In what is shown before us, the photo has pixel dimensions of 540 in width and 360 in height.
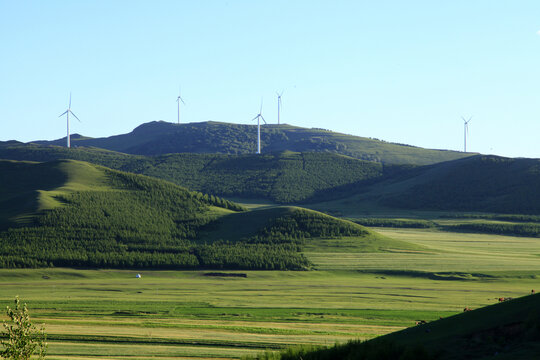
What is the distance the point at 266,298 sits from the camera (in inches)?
3194

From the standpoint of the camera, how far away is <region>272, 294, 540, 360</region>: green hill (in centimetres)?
2716

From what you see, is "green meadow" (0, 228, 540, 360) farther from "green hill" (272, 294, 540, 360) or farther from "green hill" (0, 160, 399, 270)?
"green hill" (272, 294, 540, 360)

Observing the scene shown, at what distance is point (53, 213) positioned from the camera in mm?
123188

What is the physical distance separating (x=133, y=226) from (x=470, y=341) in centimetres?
10183

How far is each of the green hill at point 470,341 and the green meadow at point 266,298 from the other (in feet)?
54.6

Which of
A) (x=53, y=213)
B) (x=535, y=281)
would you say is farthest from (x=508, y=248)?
(x=53, y=213)

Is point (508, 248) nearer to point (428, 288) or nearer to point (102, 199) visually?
point (428, 288)

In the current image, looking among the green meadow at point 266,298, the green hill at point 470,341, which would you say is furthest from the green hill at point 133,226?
the green hill at point 470,341

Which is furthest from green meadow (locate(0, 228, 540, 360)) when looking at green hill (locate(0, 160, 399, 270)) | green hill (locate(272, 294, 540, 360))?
green hill (locate(272, 294, 540, 360))

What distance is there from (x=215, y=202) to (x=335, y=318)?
90337mm

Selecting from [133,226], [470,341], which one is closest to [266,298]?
[133,226]

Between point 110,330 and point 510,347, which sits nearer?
point 510,347

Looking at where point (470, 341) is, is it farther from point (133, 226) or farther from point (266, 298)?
point (133, 226)

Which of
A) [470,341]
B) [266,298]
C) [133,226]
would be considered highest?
[133,226]
